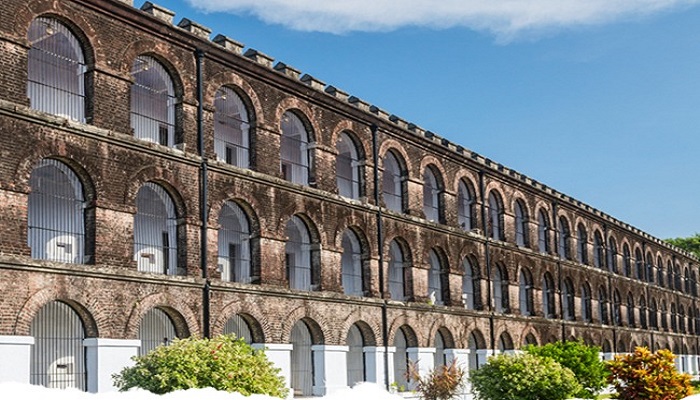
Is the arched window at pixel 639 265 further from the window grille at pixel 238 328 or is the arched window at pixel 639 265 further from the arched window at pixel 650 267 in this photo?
the window grille at pixel 238 328

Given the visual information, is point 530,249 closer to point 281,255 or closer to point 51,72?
point 281,255

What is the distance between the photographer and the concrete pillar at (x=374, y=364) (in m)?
31.7

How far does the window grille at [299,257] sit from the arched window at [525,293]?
601 inches

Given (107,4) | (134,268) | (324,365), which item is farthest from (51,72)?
(324,365)

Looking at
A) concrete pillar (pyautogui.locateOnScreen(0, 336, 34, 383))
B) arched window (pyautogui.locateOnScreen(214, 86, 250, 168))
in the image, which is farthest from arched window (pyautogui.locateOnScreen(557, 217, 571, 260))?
concrete pillar (pyautogui.locateOnScreen(0, 336, 34, 383))

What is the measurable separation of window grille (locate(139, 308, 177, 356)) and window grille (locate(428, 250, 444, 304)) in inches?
537

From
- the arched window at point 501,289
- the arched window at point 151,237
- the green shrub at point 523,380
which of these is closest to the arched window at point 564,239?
the arched window at point 501,289

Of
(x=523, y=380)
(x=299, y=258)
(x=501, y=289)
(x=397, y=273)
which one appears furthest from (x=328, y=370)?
(x=501, y=289)

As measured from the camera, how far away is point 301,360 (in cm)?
3312

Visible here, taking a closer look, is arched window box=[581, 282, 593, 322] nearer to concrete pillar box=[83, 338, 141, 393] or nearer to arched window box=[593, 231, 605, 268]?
arched window box=[593, 231, 605, 268]

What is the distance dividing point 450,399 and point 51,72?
15947 millimetres

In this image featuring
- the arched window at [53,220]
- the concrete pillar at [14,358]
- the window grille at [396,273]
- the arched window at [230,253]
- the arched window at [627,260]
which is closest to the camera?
the concrete pillar at [14,358]

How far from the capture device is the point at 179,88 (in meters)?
25.6

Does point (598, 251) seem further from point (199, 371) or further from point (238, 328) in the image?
point (199, 371)
